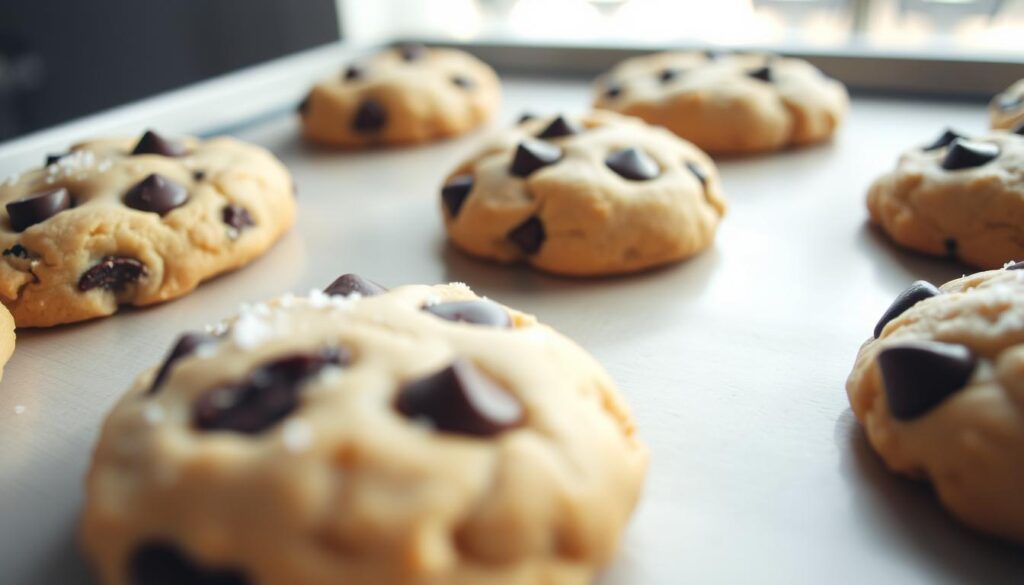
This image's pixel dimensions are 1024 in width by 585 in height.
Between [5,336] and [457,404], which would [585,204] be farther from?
[5,336]

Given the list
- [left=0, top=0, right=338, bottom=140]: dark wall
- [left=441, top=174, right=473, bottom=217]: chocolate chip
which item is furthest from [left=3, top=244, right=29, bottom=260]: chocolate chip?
[left=0, top=0, right=338, bottom=140]: dark wall

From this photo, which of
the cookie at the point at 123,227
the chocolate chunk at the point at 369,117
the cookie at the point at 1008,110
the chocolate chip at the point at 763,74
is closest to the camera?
the cookie at the point at 123,227

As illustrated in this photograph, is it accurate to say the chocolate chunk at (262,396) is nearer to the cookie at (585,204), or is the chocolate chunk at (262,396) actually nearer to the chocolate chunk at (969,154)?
the cookie at (585,204)

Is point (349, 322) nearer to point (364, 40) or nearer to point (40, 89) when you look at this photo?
point (364, 40)

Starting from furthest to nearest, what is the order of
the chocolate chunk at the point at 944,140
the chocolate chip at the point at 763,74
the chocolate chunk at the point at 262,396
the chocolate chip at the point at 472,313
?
the chocolate chip at the point at 763,74, the chocolate chunk at the point at 944,140, the chocolate chip at the point at 472,313, the chocolate chunk at the point at 262,396

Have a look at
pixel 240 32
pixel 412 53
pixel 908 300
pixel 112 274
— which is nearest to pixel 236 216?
pixel 112 274

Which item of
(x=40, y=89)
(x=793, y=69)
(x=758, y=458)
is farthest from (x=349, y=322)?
(x=40, y=89)

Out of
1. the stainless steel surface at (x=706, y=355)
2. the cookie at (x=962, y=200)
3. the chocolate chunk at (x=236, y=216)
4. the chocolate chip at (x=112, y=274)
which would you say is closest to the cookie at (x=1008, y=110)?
the stainless steel surface at (x=706, y=355)
